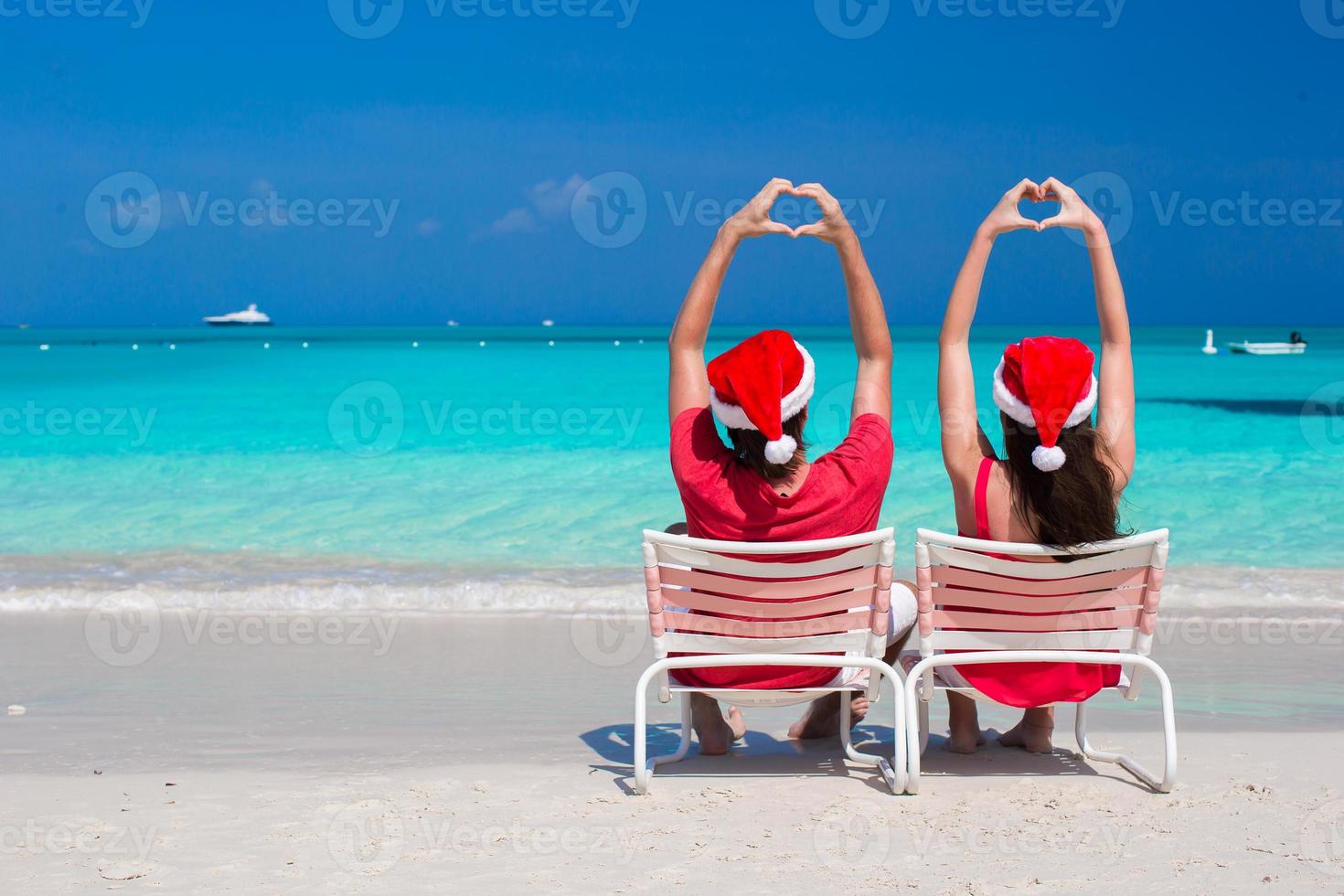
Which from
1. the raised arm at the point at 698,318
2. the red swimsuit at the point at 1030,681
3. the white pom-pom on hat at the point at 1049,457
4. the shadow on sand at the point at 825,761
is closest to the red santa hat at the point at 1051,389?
the white pom-pom on hat at the point at 1049,457

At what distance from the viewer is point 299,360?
5516cm

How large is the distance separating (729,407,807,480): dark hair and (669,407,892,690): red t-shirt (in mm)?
29

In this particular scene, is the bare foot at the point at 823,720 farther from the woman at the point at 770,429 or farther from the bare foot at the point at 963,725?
the woman at the point at 770,429

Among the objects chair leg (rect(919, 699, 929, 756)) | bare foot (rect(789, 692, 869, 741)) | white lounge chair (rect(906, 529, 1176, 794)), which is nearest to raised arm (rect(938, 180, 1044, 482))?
white lounge chair (rect(906, 529, 1176, 794))

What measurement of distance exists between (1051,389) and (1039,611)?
2.22ft

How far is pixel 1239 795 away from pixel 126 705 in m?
4.06

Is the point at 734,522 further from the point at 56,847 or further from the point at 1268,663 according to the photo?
the point at 1268,663

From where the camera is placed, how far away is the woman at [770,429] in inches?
143

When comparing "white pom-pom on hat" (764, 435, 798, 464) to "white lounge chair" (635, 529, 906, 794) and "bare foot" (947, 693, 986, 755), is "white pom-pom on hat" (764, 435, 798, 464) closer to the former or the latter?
"white lounge chair" (635, 529, 906, 794)

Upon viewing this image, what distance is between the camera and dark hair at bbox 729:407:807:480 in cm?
372

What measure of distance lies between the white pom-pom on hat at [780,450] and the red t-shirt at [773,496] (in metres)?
0.17

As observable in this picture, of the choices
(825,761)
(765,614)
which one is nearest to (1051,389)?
(765,614)

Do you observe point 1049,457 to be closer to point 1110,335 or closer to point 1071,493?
point 1071,493

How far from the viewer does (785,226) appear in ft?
12.3
